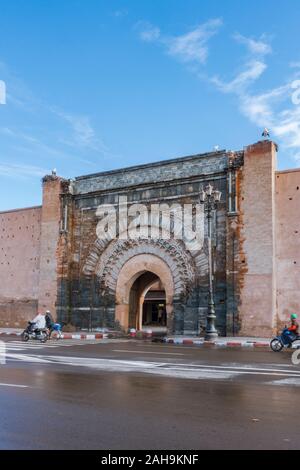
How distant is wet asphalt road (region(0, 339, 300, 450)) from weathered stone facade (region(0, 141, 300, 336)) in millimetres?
8828

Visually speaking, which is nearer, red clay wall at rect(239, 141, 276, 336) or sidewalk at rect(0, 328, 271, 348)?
sidewalk at rect(0, 328, 271, 348)

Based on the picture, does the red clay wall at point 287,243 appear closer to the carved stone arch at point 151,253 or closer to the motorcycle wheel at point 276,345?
the carved stone arch at point 151,253

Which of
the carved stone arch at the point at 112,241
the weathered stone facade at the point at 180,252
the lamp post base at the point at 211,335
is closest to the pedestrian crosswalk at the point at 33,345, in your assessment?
the lamp post base at the point at 211,335

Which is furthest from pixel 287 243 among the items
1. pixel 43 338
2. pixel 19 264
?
pixel 19 264

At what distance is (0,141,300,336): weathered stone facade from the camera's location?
19.1 m

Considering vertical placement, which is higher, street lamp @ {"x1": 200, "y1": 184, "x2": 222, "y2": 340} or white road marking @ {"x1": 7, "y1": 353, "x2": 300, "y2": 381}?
street lamp @ {"x1": 200, "y1": 184, "x2": 222, "y2": 340}

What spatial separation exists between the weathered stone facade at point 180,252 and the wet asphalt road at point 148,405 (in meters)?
8.83

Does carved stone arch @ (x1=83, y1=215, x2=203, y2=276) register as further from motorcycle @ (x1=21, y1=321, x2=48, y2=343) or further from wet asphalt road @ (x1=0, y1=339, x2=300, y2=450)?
wet asphalt road @ (x1=0, y1=339, x2=300, y2=450)

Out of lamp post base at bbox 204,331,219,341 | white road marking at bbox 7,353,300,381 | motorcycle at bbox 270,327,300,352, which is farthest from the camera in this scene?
lamp post base at bbox 204,331,219,341

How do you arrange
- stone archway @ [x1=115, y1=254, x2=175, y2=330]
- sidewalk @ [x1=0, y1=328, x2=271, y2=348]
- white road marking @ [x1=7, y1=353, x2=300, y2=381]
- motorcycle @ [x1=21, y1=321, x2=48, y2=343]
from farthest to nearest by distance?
stone archway @ [x1=115, y1=254, x2=175, y2=330]
motorcycle @ [x1=21, y1=321, x2=48, y2=343]
sidewalk @ [x1=0, y1=328, x2=271, y2=348]
white road marking @ [x1=7, y1=353, x2=300, y2=381]

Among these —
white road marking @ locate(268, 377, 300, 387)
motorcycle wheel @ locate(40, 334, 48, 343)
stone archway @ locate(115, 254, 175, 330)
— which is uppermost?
stone archway @ locate(115, 254, 175, 330)

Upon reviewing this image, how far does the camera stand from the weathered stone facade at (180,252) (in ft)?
62.7

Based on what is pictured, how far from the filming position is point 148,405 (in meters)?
5.94

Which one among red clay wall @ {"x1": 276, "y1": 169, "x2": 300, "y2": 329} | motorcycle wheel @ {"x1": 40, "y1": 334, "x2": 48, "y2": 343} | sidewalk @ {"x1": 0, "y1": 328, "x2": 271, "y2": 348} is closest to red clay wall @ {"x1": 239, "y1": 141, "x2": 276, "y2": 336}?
red clay wall @ {"x1": 276, "y1": 169, "x2": 300, "y2": 329}
